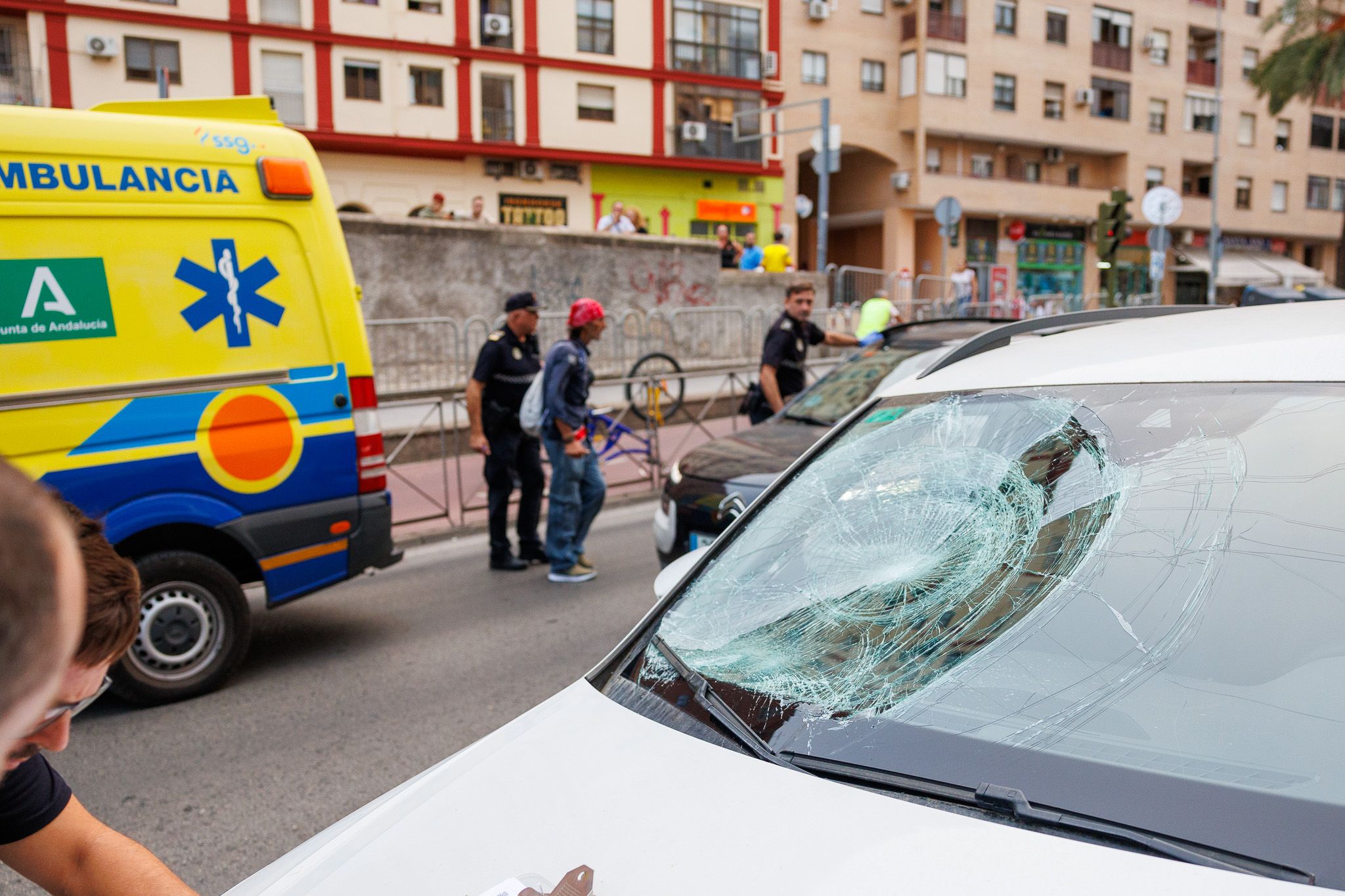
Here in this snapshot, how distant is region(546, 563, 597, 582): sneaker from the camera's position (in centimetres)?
703

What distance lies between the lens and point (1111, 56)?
44656mm

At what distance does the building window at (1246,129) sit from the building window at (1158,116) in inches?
200

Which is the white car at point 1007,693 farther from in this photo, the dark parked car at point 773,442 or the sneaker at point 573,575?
the sneaker at point 573,575

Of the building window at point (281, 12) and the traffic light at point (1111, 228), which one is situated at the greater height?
the building window at point (281, 12)

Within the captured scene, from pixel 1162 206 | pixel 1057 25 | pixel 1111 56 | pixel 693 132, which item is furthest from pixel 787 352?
pixel 1111 56

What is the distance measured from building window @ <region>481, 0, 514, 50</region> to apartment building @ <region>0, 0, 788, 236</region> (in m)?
0.05

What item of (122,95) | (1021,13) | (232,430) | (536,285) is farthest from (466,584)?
(1021,13)

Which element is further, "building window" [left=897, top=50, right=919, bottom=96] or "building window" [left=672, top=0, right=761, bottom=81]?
"building window" [left=897, top=50, right=919, bottom=96]

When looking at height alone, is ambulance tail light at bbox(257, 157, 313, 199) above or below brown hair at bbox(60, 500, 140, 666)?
above

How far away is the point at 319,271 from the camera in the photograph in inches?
201

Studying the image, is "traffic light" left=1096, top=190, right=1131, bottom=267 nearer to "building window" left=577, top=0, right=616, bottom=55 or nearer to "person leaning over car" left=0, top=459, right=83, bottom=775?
"person leaning over car" left=0, top=459, right=83, bottom=775

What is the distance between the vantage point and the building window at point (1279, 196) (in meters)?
50.1

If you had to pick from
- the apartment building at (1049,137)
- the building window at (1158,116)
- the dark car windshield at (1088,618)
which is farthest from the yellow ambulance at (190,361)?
the building window at (1158,116)

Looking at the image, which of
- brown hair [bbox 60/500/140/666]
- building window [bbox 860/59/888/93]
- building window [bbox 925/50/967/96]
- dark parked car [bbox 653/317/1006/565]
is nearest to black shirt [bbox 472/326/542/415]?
dark parked car [bbox 653/317/1006/565]
